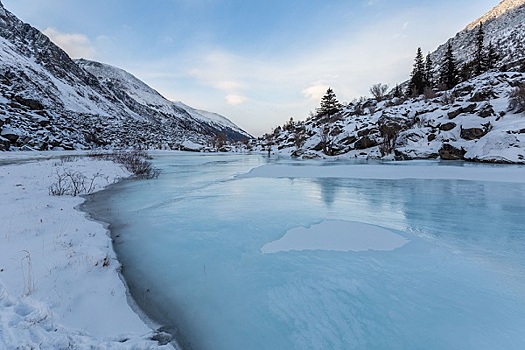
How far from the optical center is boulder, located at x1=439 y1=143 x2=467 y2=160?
2386 cm

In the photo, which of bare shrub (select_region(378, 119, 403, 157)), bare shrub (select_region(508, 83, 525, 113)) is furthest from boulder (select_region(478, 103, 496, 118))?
bare shrub (select_region(378, 119, 403, 157))

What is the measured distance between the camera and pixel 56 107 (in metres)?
65.3

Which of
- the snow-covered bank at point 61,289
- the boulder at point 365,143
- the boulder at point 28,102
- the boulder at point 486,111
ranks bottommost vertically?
the snow-covered bank at point 61,289

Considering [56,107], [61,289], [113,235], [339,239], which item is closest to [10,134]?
[113,235]

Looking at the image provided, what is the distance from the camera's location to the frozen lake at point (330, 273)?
98.6 inches

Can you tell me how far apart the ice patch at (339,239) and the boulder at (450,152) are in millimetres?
24266

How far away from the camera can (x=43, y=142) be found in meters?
35.3

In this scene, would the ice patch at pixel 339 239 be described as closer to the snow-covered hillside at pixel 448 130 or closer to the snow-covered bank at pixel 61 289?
the snow-covered bank at pixel 61 289

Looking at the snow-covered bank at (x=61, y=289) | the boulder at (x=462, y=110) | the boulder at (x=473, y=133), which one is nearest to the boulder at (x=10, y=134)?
the snow-covered bank at (x=61, y=289)

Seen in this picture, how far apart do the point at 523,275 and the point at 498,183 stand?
1010cm

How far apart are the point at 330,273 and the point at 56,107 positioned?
82.5 meters

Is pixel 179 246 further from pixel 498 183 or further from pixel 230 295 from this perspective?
pixel 498 183

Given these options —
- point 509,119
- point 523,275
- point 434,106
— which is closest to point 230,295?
point 523,275

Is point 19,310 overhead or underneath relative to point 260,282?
overhead
